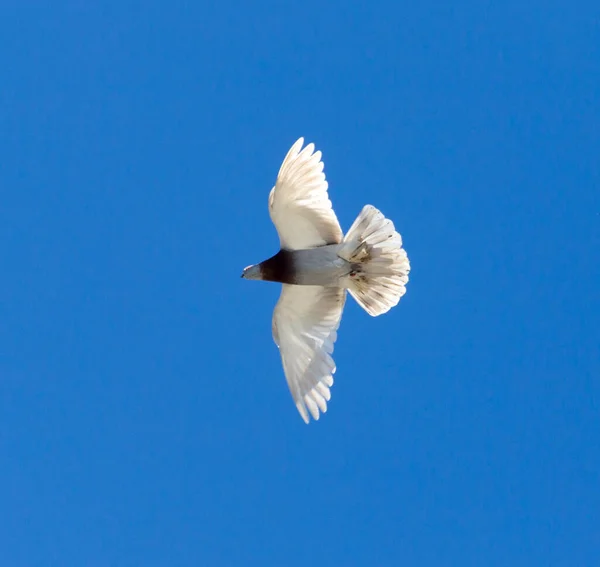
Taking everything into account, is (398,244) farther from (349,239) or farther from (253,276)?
(253,276)

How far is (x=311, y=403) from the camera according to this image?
11.0m

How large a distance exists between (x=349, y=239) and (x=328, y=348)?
122cm

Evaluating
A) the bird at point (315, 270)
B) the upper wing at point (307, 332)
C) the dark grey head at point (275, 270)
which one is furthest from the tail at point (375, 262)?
the dark grey head at point (275, 270)

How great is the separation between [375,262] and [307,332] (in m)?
1.17

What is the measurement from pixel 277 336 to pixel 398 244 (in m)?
1.80

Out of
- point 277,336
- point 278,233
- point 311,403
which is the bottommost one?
point 311,403

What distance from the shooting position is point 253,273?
1161 cm

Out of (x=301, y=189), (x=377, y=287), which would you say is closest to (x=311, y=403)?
(x=377, y=287)

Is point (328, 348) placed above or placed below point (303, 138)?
below

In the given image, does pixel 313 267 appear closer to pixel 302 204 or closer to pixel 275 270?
pixel 275 270

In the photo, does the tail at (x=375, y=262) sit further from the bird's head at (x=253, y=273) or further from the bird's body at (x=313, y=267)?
the bird's head at (x=253, y=273)

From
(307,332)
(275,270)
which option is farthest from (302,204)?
(307,332)

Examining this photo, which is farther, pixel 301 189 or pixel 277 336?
pixel 277 336

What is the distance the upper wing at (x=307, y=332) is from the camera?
11164 millimetres
